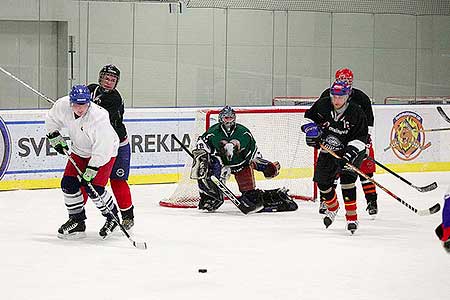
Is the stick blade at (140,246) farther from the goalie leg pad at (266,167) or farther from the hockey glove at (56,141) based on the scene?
the goalie leg pad at (266,167)

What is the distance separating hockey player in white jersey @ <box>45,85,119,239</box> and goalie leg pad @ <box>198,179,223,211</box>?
1.48 meters

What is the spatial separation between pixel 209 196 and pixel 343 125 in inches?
58.7

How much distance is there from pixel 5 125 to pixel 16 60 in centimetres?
124

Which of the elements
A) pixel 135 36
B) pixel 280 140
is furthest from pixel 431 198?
pixel 135 36

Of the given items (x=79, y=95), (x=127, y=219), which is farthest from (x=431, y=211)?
(x=79, y=95)

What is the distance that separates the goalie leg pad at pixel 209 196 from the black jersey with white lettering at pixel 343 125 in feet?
4.25

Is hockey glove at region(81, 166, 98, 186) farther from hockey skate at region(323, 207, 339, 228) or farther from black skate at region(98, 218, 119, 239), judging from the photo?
hockey skate at region(323, 207, 339, 228)

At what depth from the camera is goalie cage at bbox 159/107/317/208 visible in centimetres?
898

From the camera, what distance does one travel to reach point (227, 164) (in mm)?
8133

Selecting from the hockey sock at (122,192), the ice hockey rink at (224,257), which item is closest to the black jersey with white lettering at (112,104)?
the hockey sock at (122,192)

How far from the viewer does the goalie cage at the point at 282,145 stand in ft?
29.5

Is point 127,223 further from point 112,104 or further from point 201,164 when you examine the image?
point 201,164

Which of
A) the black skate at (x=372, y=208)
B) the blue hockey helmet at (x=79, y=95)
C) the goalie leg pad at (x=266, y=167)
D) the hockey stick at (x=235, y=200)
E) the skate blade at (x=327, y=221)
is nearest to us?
the blue hockey helmet at (x=79, y=95)

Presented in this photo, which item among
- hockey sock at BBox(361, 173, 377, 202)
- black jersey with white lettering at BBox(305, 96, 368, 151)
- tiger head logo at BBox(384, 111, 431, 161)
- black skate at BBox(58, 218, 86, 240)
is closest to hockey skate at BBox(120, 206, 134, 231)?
black skate at BBox(58, 218, 86, 240)
